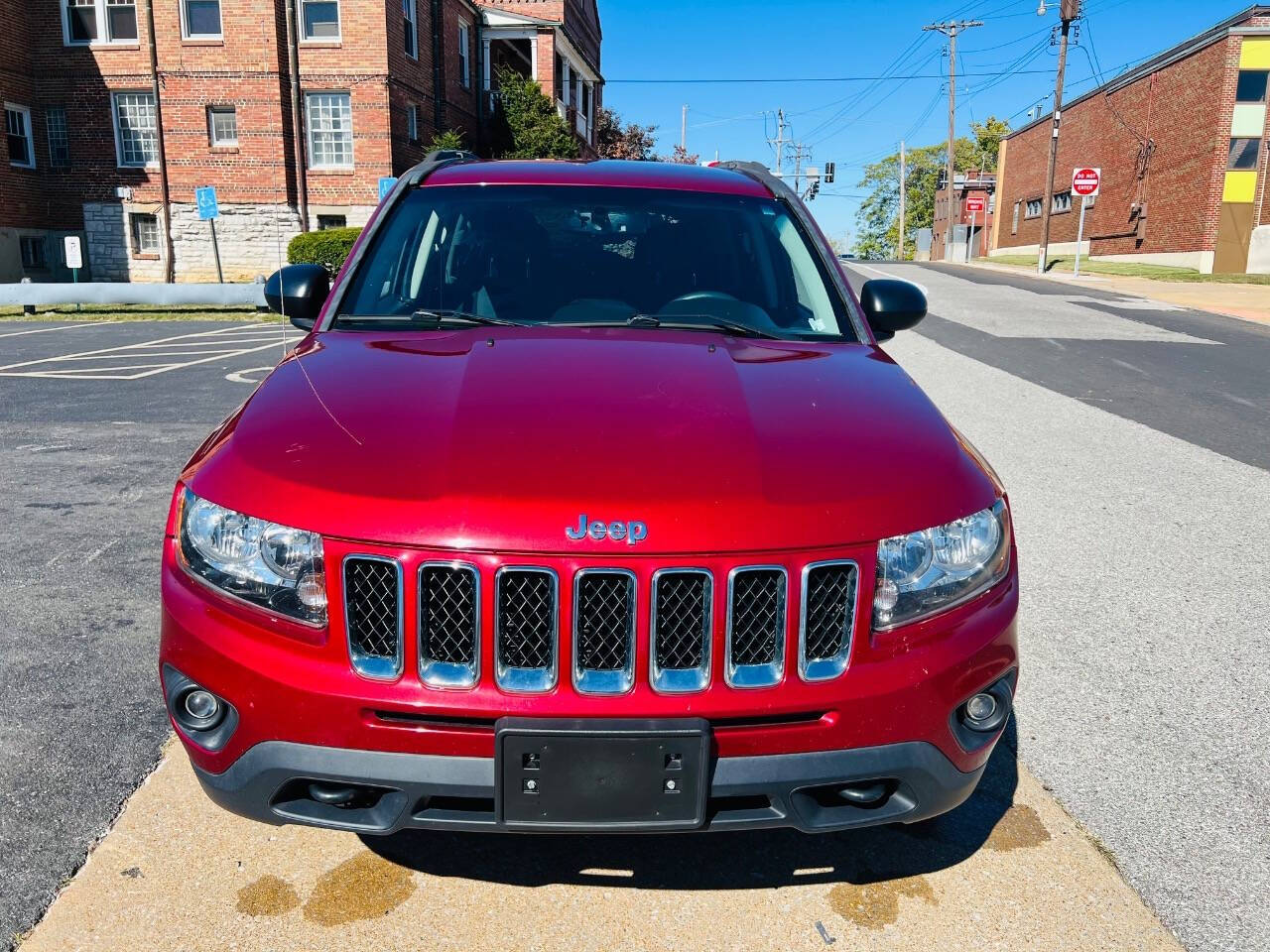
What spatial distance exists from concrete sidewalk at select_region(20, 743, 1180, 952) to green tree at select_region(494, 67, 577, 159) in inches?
1232

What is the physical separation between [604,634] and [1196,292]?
2575cm

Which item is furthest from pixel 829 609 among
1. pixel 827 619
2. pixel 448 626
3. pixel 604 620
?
pixel 448 626

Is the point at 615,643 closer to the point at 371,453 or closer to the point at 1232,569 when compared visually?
the point at 371,453

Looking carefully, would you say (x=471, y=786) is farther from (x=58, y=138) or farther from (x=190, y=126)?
(x=58, y=138)

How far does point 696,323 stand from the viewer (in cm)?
314

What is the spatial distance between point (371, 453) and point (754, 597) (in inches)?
33.4

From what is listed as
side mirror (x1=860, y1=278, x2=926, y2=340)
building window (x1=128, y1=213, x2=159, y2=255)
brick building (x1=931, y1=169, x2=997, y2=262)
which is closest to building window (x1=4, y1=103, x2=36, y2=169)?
building window (x1=128, y1=213, x2=159, y2=255)

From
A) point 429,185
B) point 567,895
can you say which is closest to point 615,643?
point 567,895

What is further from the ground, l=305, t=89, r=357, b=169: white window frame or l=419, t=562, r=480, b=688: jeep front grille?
l=305, t=89, r=357, b=169: white window frame

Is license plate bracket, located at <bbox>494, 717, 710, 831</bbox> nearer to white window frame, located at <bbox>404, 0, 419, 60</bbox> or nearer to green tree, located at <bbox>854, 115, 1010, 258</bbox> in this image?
white window frame, located at <bbox>404, 0, 419, 60</bbox>

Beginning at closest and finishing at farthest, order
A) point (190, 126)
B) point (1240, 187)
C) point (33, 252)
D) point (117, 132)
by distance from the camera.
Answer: point (190, 126), point (117, 132), point (33, 252), point (1240, 187)

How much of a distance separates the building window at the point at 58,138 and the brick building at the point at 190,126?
44mm

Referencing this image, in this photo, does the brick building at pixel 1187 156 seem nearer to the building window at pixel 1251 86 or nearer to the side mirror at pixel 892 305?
the building window at pixel 1251 86

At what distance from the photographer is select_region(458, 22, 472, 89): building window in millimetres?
32406
